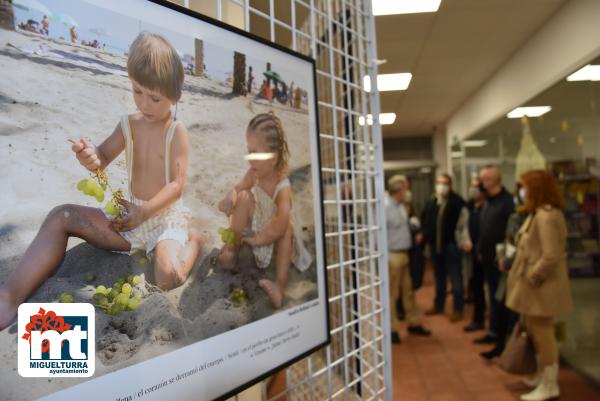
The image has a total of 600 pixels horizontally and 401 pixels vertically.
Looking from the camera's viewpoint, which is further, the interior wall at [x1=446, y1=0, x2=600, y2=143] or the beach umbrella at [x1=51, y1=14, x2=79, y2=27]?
the interior wall at [x1=446, y1=0, x2=600, y2=143]

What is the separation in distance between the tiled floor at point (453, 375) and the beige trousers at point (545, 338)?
0.31 metres

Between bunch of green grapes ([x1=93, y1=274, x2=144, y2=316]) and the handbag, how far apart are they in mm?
2658

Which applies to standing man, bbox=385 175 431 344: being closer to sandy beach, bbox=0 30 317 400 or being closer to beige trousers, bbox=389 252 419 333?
beige trousers, bbox=389 252 419 333

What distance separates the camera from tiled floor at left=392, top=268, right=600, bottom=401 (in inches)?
113

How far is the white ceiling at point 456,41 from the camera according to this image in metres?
3.42

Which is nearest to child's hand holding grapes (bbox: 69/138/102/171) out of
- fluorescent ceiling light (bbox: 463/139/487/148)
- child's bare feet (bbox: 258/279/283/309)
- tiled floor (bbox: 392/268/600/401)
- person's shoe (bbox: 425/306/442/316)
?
child's bare feet (bbox: 258/279/283/309)

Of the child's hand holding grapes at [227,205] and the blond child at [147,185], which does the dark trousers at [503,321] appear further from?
the blond child at [147,185]

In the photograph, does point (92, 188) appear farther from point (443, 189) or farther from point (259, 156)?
point (443, 189)

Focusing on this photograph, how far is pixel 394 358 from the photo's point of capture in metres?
3.58

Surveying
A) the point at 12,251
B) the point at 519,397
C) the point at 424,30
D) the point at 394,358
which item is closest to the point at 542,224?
the point at 519,397

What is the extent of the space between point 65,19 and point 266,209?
1.89 feet

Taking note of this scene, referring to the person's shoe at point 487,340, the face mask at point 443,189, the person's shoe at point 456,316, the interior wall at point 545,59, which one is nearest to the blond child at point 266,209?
the interior wall at point 545,59

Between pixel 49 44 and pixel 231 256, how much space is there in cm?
52

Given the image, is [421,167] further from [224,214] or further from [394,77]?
[224,214]
